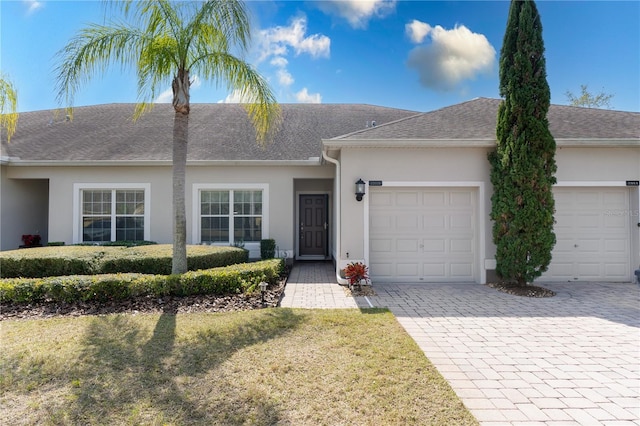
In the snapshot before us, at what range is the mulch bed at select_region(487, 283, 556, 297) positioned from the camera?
689cm

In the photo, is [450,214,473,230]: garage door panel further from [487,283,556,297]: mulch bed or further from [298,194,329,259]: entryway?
[298,194,329,259]: entryway

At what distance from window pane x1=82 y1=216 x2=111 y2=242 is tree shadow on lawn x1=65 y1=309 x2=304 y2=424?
20.5 feet

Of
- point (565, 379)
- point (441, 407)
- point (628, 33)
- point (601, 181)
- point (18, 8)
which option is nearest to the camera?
point (441, 407)

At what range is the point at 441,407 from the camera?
2.89 metres

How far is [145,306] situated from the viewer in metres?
5.82

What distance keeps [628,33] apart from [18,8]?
16.1 metres

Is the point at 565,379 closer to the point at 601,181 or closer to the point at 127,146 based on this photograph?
the point at 601,181

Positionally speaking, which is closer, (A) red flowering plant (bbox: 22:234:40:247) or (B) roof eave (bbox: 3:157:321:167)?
(B) roof eave (bbox: 3:157:321:167)

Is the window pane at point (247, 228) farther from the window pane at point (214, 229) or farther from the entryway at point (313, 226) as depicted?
the entryway at point (313, 226)

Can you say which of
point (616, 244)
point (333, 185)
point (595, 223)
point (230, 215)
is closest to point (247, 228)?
point (230, 215)

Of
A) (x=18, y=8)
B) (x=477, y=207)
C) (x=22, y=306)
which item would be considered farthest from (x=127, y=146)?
(x=477, y=207)

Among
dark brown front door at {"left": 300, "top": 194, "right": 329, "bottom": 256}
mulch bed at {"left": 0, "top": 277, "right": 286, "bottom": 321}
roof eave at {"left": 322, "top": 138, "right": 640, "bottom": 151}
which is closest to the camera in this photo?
mulch bed at {"left": 0, "top": 277, "right": 286, "bottom": 321}

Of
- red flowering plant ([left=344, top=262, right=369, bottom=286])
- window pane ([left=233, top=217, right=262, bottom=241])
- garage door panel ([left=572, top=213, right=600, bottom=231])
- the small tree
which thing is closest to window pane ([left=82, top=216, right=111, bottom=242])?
window pane ([left=233, top=217, right=262, bottom=241])

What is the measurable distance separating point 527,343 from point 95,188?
38.9 feet
